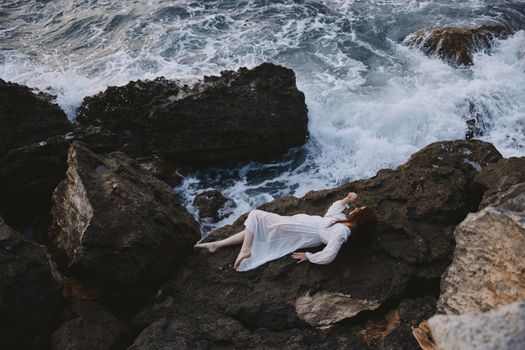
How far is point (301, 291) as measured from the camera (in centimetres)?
574

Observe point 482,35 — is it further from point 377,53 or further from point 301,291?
point 301,291

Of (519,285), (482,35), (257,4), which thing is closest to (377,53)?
(482,35)

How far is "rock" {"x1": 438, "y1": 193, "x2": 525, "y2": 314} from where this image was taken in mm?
4250

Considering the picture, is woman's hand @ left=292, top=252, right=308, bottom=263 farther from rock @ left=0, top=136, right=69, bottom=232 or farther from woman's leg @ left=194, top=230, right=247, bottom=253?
rock @ left=0, top=136, right=69, bottom=232

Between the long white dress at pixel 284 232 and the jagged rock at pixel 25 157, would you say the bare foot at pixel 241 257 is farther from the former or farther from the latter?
the jagged rock at pixel 25 157

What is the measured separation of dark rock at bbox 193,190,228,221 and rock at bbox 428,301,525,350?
5556 millimetres

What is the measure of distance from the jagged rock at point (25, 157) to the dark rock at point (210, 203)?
8.56 feet

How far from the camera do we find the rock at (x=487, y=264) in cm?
425

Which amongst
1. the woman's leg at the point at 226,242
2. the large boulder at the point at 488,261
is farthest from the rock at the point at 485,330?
the woman's leg at the point at 226,242

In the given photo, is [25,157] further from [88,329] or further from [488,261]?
[488,261]

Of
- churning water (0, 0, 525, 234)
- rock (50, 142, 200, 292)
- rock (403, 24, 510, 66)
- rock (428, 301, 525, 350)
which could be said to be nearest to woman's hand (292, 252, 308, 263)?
rock (50, 142, 200, 292)

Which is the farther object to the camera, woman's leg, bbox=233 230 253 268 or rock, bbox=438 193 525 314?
woman's leg, bbox=233 230 253 268

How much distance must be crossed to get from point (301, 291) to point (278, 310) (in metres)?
0.37

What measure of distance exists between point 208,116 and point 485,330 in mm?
6820
